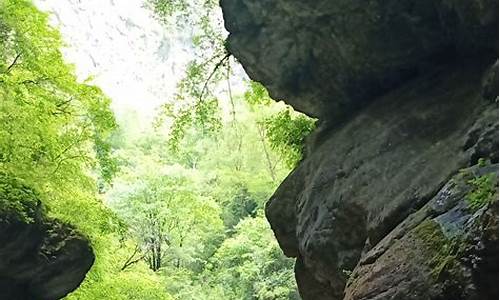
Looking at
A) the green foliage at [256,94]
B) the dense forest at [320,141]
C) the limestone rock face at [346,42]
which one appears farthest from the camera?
the green foliage at [256,94]

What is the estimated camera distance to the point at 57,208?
11.9m

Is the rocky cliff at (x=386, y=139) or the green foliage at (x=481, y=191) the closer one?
the green foliage at (x=481, y=191)

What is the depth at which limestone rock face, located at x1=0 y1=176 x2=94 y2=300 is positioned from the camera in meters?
10.2

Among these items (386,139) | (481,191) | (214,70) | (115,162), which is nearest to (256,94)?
(214,70)

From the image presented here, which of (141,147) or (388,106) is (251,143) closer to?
(141,147)

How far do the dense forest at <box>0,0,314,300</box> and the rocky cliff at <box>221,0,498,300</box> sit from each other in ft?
6.34

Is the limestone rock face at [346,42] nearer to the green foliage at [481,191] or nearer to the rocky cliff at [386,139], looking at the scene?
the rocky cliff at [386,139]

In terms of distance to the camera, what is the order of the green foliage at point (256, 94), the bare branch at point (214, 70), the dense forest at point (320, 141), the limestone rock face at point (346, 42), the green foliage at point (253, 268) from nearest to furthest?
1. the dense forest at point (320, 141)
2. the limestone rock face at point (346, 42)
3. the bare branch at point (214, 70)
4. the green foliage at point (256, 94)
5. the green foliage at point (253, 268)

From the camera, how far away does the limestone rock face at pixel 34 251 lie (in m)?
Answer: 10.2

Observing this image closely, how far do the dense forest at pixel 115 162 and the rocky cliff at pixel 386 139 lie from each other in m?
1.93

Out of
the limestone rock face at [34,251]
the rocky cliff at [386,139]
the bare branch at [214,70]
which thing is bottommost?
the rocky cliff at [386,139]

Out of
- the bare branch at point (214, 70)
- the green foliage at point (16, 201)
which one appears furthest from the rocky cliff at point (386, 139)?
the green foliage at point (16, 201)

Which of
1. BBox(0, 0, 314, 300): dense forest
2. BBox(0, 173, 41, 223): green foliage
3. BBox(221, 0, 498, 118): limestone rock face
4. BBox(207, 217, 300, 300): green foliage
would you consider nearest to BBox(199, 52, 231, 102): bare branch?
BBox(0, 0, 314, 300): dense forest

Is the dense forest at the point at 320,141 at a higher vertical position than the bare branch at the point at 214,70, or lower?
lower
